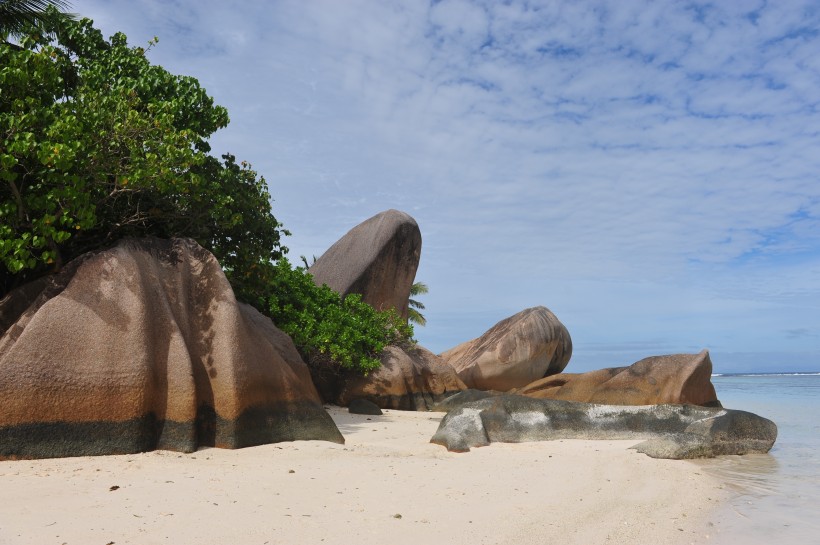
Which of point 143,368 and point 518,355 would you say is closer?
point 143,368

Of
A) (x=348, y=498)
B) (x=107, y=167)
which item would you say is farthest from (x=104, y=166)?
(x=348, y=498)

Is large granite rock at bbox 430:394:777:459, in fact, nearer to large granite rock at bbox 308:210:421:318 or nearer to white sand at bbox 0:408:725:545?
white sand at bbox 0:408:725:545

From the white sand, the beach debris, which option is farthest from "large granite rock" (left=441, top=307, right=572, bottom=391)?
the white sand

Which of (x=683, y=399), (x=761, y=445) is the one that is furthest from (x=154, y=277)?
(x=683, y=399)

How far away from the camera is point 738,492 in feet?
24.0

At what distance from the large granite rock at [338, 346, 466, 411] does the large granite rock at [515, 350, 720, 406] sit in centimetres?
349

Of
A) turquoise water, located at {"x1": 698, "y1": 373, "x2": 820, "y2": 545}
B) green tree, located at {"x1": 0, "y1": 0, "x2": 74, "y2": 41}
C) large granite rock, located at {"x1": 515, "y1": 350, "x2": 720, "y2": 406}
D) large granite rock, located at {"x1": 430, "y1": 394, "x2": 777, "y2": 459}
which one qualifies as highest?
green tree, located at {"x1": 0, "y1": 0, "x2": 74, "y2": 41}

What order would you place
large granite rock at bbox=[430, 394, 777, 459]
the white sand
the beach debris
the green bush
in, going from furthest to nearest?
the green bush, the beach debris, large granite rock at bbox=[430, 394, 777, 459], the white sand

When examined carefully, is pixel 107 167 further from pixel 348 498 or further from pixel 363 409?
pixel 363 409

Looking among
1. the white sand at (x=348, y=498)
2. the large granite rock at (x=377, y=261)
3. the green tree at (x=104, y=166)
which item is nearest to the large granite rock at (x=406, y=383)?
the large granite rock at (x=377, y=261)

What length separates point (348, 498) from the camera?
228 inches

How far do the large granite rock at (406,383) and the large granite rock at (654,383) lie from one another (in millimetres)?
3487

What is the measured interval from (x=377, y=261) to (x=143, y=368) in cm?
1364

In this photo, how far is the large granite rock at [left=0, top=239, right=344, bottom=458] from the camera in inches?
286
